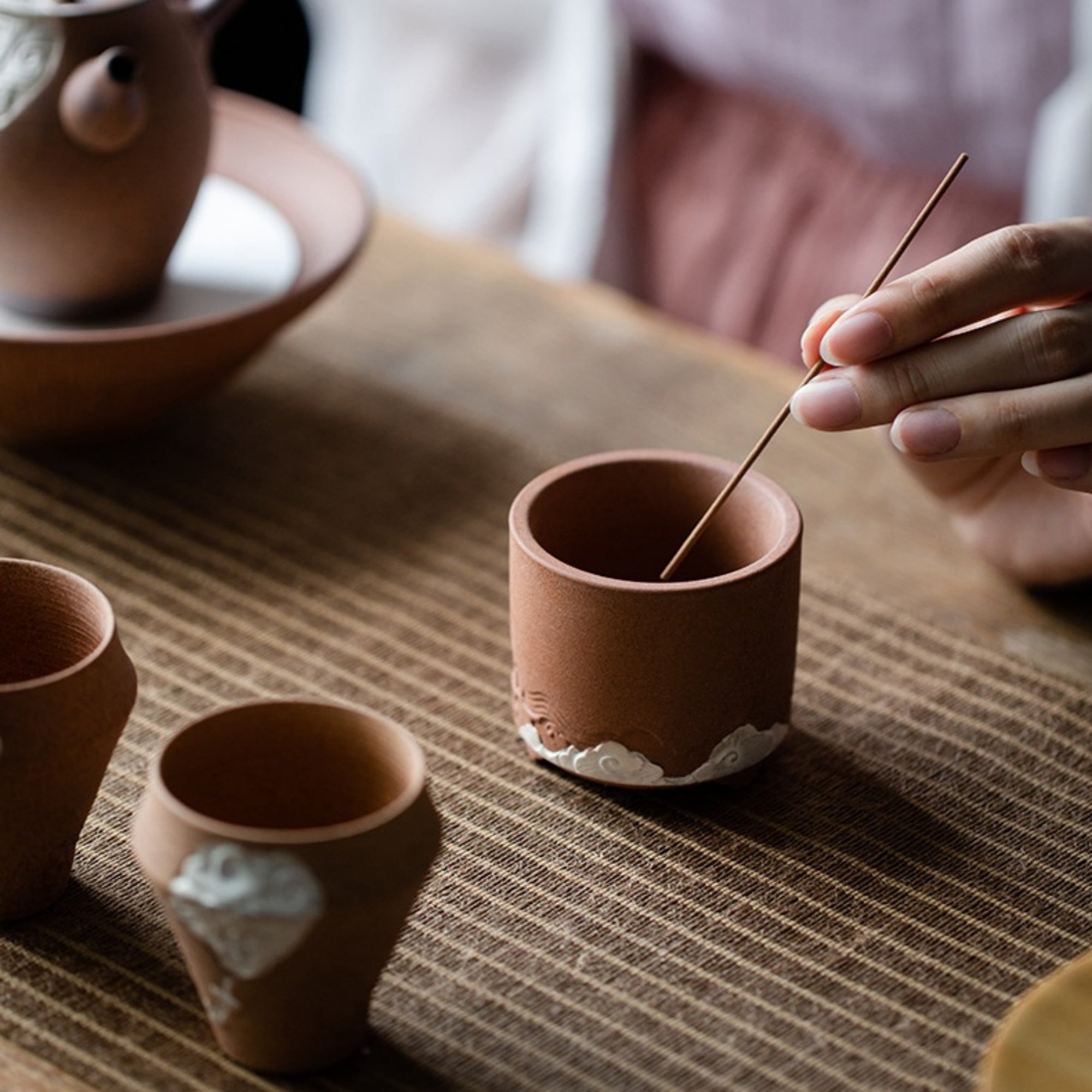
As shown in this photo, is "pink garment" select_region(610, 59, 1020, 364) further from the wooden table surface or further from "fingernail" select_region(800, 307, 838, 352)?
"fingernail" select_region(800, 307, 838, 352)

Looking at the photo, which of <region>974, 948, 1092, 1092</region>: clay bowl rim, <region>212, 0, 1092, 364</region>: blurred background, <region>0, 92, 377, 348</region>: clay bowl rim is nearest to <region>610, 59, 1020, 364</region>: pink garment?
<region>212, 0, 1092, 364</region>: blurred background

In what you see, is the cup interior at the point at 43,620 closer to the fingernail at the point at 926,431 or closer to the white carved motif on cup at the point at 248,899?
the white carved motif on cup at the point at 248,899

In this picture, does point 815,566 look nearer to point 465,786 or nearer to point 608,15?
point 465,786

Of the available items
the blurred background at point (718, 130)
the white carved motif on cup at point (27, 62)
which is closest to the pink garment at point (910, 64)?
the blurred background at point (718, 130)

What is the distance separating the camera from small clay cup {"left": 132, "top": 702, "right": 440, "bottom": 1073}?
46 cm

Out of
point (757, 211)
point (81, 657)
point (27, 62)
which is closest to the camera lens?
point (81, 657)

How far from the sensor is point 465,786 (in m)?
0.66

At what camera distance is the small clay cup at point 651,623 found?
0.60m

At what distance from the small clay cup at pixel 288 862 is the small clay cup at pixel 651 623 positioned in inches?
4.6

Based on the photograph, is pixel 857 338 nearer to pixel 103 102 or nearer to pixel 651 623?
pixel 651 623

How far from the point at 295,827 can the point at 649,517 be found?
0.74ft

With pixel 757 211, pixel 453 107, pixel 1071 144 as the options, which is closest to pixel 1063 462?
pixel 1071 144

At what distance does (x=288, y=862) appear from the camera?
1.49 feet

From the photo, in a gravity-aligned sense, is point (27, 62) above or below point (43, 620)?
above
